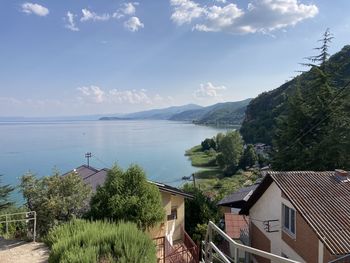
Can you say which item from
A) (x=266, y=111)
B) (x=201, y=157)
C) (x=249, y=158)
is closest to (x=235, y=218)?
(x=249, y=158)

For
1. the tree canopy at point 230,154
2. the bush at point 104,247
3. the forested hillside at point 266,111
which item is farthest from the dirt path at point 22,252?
the tree canopy at point 230,154

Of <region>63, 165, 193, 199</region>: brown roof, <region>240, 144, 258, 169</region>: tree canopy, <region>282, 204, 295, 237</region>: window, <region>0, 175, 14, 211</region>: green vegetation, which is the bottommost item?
<region>240, 144, 258, 169</region>: tree canopy

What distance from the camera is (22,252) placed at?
11.8 meters

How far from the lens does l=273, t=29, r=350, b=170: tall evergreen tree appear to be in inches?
1027

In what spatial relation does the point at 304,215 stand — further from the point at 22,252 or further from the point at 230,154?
the point at 230,154

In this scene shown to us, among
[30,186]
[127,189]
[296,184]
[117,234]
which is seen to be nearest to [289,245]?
[296,184]

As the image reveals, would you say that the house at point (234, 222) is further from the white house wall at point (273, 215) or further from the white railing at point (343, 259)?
the white railing at point (343, 259)

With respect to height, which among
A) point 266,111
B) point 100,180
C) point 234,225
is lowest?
point 234,225

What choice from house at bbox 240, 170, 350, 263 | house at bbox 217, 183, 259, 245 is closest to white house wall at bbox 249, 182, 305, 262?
house at bbox 240, 170, 350, 263

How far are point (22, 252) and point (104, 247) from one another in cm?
614

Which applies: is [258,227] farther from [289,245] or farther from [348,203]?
[348,203]

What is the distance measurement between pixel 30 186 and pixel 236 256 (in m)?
13.2

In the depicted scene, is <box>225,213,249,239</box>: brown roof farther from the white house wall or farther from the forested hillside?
the forested hillside

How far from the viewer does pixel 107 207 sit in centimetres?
1474
